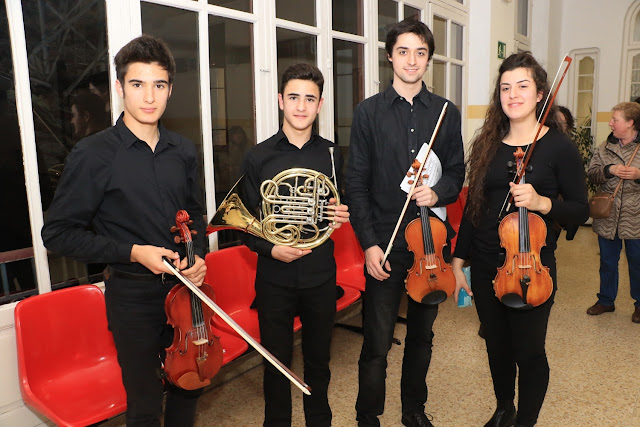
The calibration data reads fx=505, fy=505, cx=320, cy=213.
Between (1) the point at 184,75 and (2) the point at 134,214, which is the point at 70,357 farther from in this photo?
(1) the point at 184,75

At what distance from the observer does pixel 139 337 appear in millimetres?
1740

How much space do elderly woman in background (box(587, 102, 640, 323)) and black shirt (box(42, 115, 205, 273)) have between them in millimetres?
3509

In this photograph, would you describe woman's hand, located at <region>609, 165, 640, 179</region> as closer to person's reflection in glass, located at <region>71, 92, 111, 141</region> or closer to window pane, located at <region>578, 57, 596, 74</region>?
person's reflection in glass, located at <region>71, 92, 111, 141</region>

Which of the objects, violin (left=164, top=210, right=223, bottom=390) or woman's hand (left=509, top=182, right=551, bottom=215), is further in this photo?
woman's hand (left=509, top=182, right=551, bottom=215)

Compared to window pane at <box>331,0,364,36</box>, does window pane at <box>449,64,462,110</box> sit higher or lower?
lower

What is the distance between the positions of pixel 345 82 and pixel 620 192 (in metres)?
2.38

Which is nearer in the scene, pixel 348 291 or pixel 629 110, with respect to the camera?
pixel 348 291

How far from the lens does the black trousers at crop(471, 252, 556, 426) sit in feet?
6.72

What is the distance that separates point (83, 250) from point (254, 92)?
2.00m

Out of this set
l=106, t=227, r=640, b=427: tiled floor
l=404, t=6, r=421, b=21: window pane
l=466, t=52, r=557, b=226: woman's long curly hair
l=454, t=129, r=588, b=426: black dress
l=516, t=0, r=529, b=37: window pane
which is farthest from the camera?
l=516, t=0, r=529, b=37: window pane

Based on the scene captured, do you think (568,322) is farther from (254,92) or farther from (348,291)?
(254,92)

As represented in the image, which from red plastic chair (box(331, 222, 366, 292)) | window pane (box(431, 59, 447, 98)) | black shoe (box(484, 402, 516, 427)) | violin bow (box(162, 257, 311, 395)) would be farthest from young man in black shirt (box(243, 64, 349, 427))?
window pane (box(431, 59, 447, 98))

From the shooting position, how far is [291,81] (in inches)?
86.7

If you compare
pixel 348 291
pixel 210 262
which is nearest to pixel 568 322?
pixel 348 291
